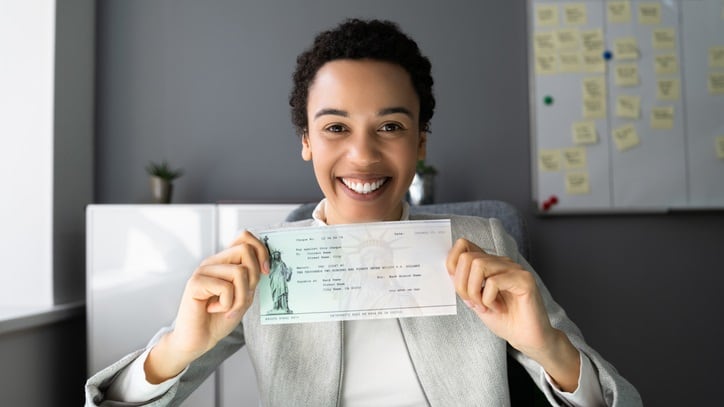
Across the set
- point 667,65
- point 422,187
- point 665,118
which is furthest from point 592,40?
point 422,187

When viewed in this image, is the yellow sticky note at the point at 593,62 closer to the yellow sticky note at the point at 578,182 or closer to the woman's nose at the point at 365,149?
the yellow sticky note at the point at 578,182

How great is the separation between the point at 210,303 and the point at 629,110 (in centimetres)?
187

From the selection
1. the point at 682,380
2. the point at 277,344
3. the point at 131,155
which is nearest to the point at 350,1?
the point at 131,155

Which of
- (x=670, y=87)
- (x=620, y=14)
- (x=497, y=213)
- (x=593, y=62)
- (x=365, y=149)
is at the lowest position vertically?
(x=497, y=213)

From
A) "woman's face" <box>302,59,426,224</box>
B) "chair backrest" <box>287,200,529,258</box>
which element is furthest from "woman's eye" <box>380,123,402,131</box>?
"chair backrest" <box>287,200,529,258</box>

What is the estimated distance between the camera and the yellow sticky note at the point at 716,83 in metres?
2.03

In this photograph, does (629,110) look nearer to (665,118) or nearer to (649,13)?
(665,118)

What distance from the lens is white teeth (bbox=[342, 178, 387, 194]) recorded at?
87cm

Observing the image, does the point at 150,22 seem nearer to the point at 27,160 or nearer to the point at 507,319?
the point at 27,160

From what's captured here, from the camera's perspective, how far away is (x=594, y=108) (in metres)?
2.03

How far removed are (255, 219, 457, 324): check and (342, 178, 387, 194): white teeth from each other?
12 centimetres

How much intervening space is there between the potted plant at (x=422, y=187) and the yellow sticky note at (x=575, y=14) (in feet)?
2.82

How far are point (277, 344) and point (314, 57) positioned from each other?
1.67 feet

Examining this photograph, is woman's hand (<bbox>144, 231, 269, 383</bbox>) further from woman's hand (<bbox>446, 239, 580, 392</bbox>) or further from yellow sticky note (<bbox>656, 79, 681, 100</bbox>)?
yellow sticky note (<bbox>656, 79, 681, 100</bbox>)
